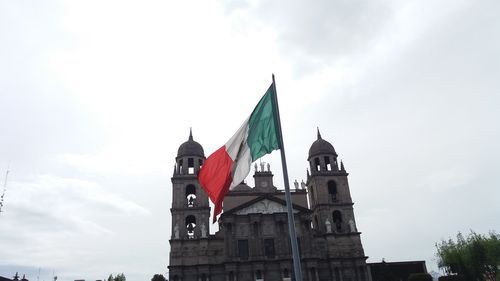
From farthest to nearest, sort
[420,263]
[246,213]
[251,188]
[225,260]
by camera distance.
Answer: [251,188] < [420,263] < [246,213] < [225,260]

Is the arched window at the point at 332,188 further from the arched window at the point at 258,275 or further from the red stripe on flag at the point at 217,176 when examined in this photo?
the red stripe on flag at the point at 217,176

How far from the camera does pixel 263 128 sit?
12320 millimetres

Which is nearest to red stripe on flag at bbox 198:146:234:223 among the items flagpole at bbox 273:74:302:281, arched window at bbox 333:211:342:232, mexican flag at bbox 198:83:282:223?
mexican flag at bbox 198:83:282:223

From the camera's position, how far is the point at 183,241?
48656mm

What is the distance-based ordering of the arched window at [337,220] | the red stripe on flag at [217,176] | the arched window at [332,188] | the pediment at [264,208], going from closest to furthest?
1. the red stripe on flag at [217,176]
2. the pediment at [264,208]
3. the arched window at [337,220]
4. the arched window at [332,188]

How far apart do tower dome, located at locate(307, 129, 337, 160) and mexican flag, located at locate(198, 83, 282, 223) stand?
44.0 meters

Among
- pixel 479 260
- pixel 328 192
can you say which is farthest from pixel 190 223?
pixel 479 260

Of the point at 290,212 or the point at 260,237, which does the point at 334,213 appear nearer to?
the point at 260,237

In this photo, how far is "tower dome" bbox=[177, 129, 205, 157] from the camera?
173 feet

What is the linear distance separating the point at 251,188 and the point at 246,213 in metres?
9.79

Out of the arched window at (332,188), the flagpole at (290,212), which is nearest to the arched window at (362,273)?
the arched window at (332,188)

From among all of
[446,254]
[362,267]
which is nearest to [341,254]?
[362,267]

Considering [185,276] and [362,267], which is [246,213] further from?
[362,267]

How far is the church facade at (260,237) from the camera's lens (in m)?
47.4
